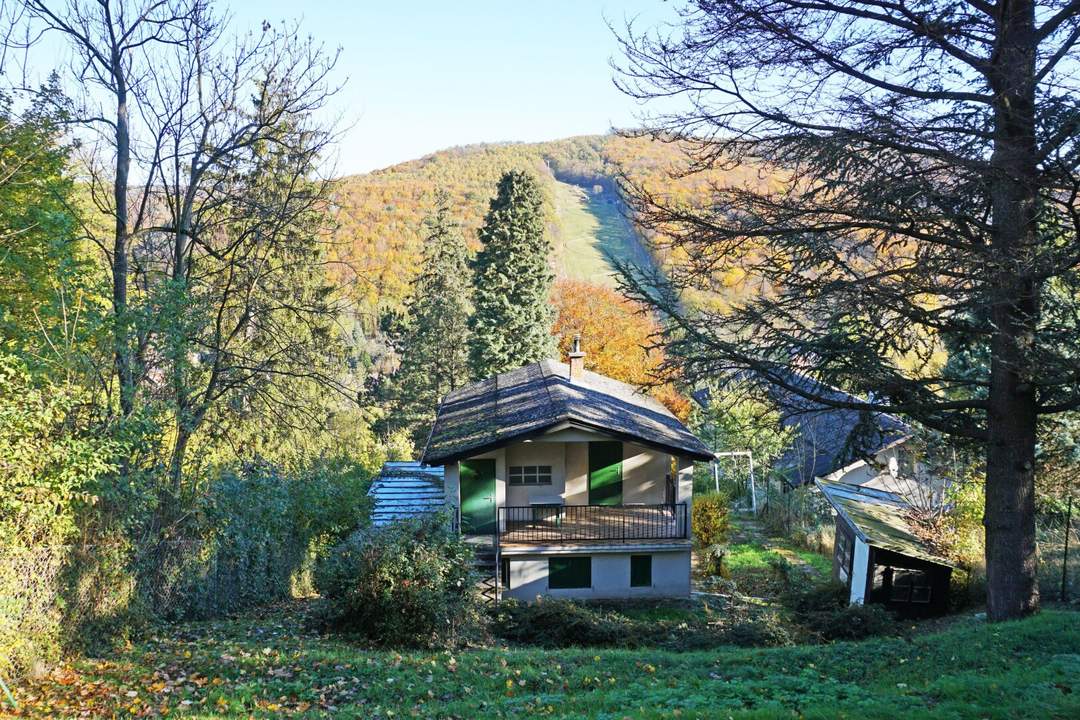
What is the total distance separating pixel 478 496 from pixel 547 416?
2728mm

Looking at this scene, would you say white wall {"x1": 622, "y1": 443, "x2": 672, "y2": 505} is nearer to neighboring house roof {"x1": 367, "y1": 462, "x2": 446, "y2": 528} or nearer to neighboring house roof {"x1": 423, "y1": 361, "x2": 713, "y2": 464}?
neighboring house roof {"x1": 423, "y1": 361, "x2": 713, "y2": 464}

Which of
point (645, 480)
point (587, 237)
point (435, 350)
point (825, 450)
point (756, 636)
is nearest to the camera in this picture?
point (756, 636)

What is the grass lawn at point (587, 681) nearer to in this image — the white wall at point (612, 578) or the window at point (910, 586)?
the window at point (910, 586)

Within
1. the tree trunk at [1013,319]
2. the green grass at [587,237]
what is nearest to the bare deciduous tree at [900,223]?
→ the tree trunk at [1013,319]

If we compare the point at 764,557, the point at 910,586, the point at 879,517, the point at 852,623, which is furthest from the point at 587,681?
the point at 764,557

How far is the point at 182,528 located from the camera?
1285 cm

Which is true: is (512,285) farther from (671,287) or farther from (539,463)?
(671,287)

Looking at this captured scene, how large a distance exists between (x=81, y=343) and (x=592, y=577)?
12.3 m

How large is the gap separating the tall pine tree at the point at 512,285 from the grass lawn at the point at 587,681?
24.5m

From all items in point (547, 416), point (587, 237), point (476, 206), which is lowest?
point (547, 416)

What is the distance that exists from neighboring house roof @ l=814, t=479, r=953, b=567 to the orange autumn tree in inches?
844

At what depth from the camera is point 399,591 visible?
12000mm

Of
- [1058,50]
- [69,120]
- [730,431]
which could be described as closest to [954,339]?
[1058,50]

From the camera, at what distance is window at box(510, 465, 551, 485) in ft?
67.1
